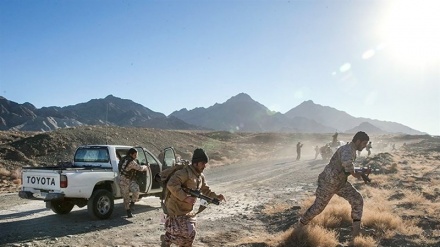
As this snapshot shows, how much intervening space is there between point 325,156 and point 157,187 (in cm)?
2549

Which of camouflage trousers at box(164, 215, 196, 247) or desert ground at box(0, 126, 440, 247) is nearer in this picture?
camouflage trousers at box(164, 215, 196, 247)

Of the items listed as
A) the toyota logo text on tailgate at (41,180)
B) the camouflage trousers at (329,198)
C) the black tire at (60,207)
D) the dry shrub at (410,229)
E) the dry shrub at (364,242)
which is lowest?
the dry shrub at (410,229)


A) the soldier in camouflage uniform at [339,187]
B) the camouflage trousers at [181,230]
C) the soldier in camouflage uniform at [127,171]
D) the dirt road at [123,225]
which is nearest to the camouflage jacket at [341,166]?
the soldier in camouflage uniform at [339,187]

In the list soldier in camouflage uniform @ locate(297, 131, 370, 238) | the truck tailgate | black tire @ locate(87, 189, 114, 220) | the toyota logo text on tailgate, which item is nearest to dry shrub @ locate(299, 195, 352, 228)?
soldier in camouflage uniform @ locate(297, 131, 370, 238)

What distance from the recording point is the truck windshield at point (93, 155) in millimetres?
10943

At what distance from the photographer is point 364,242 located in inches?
274

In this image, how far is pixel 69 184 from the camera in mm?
9109

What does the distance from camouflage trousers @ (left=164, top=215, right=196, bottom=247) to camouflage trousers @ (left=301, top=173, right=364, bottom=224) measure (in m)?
3.25

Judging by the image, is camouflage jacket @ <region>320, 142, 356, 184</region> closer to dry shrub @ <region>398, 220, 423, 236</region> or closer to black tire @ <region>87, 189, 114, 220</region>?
dry shrub @ <region>398, 220, 423, 236</region>

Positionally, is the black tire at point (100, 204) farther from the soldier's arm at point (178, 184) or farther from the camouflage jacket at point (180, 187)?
the soldier's arm at point (178, 184)

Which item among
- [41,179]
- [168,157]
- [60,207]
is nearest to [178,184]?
[41,179]

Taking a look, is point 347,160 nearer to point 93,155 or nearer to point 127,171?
point 127,171

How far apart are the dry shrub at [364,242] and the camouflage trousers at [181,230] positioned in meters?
3.80

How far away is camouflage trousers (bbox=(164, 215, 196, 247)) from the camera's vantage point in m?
4.78
